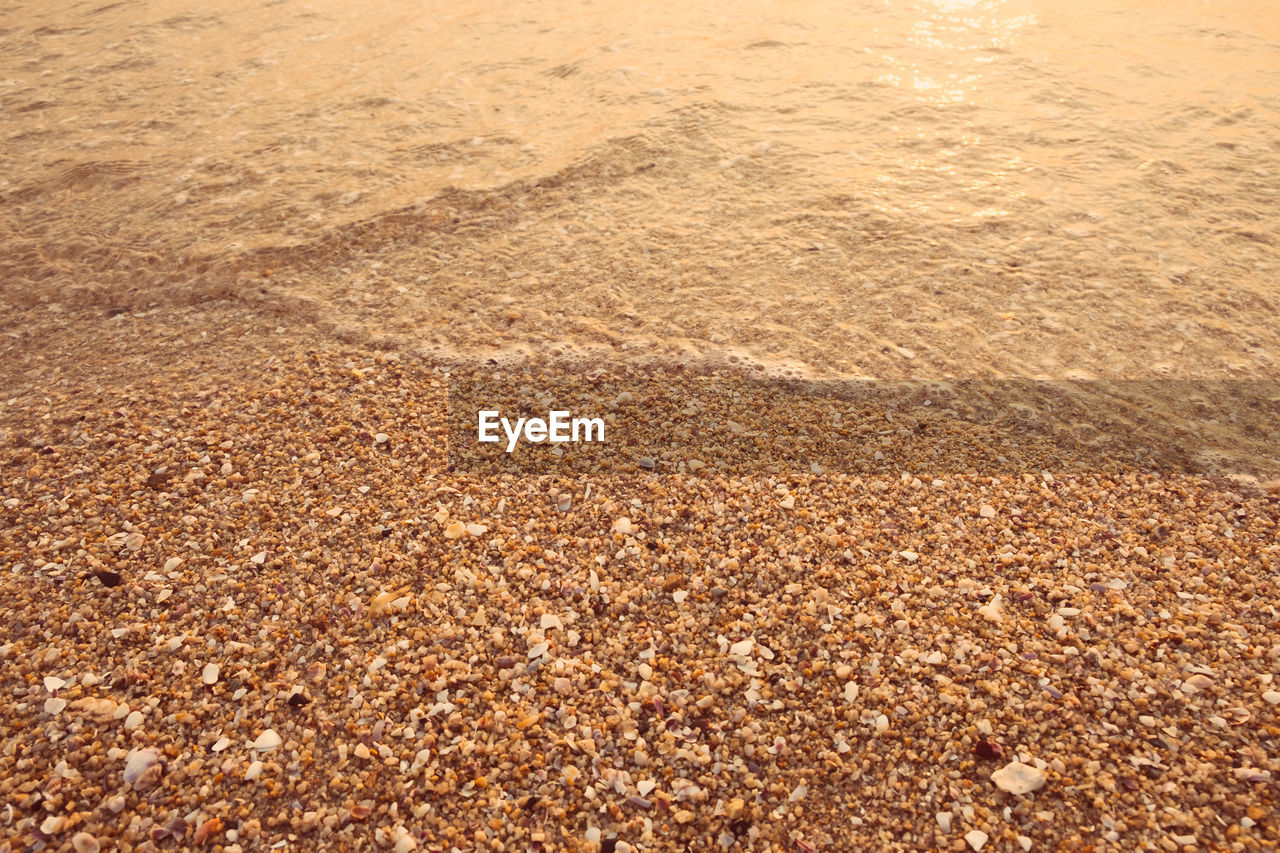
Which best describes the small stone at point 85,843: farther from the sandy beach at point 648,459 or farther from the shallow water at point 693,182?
the shallow water at point 693,182

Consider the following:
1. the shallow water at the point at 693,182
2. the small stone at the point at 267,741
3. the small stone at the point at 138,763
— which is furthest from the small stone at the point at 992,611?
the small stone at the point at 138,763

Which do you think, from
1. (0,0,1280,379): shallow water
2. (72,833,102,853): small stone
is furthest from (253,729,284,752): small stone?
(0,0,1280,379): shallow water

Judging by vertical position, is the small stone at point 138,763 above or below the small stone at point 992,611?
below

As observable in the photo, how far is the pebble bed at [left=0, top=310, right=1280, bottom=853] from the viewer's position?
181cm

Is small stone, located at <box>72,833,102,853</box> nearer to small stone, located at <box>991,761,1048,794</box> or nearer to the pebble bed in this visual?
the pebble bed

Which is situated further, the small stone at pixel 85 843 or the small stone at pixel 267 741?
the small stone at pixel 267 741

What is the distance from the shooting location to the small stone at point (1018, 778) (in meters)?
1.83

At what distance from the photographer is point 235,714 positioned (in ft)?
6.54

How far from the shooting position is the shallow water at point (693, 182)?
10.5 ft

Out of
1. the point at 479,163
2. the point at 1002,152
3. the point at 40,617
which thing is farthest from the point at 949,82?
the point at 40,617

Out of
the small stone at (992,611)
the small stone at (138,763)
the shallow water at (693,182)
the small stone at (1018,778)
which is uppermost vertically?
the shallow water at (693,182)

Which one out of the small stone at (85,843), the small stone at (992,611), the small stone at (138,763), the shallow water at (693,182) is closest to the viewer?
the small stone at (85,843)

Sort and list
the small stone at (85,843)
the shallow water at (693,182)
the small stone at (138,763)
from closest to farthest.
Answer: the small stone at (85,843) < the small stone at (138,763) < the shallow water at (693,182)

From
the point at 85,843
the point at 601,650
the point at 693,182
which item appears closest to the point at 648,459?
the point at 601,650
